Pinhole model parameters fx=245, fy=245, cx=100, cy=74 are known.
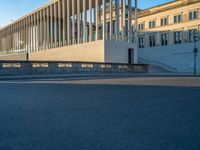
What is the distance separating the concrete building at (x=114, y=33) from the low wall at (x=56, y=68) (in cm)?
700

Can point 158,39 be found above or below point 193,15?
below

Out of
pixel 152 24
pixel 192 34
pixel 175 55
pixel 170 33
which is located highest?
pixel 152 24

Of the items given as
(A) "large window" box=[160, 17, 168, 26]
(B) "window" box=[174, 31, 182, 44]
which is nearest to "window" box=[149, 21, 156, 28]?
(A) "large window" box=[160, 17, 168, 26]

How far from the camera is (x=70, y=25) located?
2056 inches

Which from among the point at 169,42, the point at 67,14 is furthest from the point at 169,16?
the point at 67,14

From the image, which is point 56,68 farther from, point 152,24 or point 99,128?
point 152,24

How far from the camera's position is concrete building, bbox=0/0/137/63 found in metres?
42.5

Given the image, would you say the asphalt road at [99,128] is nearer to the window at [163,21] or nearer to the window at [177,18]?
the window at [177,18]

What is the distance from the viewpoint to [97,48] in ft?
136

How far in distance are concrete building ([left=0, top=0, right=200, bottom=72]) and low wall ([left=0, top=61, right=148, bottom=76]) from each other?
700 centimetres

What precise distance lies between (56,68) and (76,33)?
25.3m

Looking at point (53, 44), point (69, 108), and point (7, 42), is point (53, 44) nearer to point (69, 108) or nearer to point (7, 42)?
point (7, 42)

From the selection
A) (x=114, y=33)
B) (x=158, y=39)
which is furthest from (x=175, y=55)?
(x=114, y=33)

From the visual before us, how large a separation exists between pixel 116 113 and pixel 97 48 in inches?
1396
